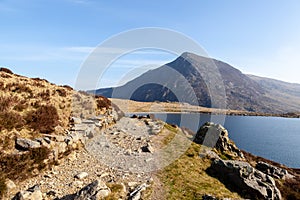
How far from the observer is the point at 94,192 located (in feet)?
37.0

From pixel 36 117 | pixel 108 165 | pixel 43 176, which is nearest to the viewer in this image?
pixel 43 176

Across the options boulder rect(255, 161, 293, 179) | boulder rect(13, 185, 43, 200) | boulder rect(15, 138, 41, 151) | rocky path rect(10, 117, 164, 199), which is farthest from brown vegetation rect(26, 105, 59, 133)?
boulder rect(255, 161, 293, 179)

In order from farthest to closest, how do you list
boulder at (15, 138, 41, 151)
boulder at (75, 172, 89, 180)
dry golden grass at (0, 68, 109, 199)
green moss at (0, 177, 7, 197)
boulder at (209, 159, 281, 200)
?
boulder at (209, 159, 281, 200)
boulder at (15, 138, 41, 151)
boulder at (75, 172, 89, 180)
dry golden grass at (0, 68, 109, 199)
green moss at (0, 177, 7, 197)

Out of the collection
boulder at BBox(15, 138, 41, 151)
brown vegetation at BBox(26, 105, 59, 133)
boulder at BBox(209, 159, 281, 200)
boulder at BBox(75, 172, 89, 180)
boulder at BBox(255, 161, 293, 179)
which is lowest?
boulder at BBox(255, 161, 293, 179)

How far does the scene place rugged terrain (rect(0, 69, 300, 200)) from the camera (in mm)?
12531

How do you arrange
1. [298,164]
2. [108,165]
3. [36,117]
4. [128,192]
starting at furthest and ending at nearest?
[298,164], [36,117], [108,165], [128,192]

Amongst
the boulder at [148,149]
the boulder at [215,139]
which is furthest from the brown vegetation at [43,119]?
the boulder at [215,139]

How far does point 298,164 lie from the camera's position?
56094mm

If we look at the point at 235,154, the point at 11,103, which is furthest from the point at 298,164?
the point at 11,103

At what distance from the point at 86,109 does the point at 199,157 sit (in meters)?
15.4

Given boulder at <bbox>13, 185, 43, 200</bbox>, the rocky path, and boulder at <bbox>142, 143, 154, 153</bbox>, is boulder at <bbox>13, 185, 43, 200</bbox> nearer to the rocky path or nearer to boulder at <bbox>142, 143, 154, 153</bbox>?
the rocky path

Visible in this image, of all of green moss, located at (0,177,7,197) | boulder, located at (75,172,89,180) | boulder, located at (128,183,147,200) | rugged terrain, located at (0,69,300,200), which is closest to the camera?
green moss, located at (0,177,7,197)

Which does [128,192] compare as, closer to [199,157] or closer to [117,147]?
[117,147]

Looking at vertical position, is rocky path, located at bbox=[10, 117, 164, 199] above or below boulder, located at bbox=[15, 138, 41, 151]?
below
